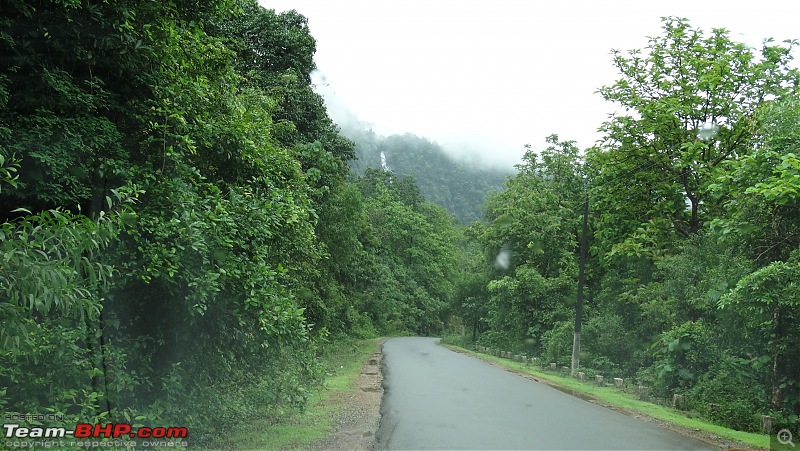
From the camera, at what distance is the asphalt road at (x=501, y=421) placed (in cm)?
838

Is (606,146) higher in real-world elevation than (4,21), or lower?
higher

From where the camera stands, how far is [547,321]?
1166 inches

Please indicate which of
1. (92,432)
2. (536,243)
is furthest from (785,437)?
(536,243)

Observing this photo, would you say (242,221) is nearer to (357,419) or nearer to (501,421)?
(357,419)

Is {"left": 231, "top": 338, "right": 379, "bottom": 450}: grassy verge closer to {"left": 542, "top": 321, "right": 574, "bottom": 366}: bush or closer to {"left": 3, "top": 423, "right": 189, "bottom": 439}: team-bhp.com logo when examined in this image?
{"left": 3, "top": 423, "right": 189, "bottom": 439}: team-bhp.com logo

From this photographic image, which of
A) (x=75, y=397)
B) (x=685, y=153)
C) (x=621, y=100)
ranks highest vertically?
(x=621, y=100)

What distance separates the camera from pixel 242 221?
7.18 metres

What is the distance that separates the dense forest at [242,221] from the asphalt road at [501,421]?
1.95 m

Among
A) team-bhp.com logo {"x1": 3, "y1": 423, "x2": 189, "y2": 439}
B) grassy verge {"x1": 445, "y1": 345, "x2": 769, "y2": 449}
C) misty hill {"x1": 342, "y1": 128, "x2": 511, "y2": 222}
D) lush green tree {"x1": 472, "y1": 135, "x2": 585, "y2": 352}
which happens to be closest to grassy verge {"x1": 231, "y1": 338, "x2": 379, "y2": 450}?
team-bhp.com logo {"x1": 3, "y1": 423, "x2": 189, "y2": 439}

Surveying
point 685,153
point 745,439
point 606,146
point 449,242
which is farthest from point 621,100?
point 449,242

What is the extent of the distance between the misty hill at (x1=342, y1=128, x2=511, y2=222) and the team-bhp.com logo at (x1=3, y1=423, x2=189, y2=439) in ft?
347

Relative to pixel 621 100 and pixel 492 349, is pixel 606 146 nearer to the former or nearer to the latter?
pixel 621 100

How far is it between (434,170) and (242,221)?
467 feet

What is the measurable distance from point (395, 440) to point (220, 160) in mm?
4694
